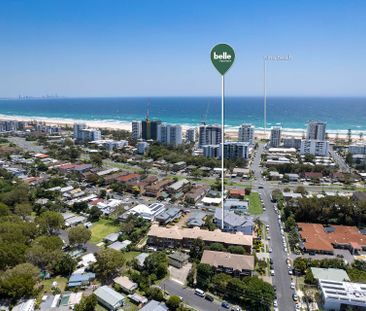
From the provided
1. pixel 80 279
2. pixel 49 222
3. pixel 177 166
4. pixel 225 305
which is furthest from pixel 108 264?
pixel 177 166

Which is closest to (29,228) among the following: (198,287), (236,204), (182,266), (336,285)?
(182,266)

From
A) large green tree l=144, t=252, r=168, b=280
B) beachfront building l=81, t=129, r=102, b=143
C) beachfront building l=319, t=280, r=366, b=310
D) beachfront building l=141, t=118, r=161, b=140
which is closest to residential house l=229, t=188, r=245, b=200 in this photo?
large green tree l=144, t=252, r=168, b=280

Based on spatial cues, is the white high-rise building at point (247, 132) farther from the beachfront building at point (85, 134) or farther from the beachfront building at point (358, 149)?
the beachfront building at point (85, 134)

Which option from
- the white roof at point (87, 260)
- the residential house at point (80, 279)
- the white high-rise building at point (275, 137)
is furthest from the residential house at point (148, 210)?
the white high-rise building at point (275, 137)

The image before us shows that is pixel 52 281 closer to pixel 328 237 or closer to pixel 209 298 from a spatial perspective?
pixel 209 298

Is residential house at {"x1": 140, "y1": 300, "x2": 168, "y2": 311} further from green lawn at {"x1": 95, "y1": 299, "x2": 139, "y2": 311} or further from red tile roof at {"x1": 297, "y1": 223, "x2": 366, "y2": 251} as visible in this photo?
red tile roof at {"x1": 297, "y1": 223, "x2": 366, "y2": 251}

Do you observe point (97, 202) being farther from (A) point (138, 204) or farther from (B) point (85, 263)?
(B) point (85, 263)
